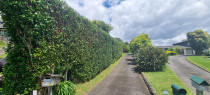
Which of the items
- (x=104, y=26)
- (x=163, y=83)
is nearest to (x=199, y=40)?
(x=104, y=26)

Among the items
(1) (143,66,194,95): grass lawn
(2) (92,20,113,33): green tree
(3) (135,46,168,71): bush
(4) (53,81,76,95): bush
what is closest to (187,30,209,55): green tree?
(2) (92,20,113,33): green tree

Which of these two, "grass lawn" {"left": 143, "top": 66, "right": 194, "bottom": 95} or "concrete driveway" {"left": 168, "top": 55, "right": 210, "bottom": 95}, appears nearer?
"grass lawn" {"left": 143, "top": 66, "right": 194, "bottom": 95}

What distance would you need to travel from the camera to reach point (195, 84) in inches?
109

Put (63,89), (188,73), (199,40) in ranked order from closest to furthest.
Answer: (63,89)
(188,73)
(199,40)

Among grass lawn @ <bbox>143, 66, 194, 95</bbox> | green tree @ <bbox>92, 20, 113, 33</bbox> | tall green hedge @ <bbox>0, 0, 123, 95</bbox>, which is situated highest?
green tree @ <bbox>92, 20, 113, 33</bbox>

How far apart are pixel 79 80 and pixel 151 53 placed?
23.7ft

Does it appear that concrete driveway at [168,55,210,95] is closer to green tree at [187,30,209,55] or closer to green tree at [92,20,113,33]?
green tree at [187,30,209,55]

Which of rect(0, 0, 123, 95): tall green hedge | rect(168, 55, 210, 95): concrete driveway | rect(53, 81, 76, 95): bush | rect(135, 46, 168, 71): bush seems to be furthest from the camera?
rect(135, 46, 168, 71): bush

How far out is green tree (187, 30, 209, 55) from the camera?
2575 cm

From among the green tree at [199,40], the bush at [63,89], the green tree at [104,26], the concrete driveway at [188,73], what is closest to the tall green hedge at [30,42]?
the bush at [63,89]

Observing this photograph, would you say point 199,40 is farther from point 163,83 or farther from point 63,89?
point 63,89

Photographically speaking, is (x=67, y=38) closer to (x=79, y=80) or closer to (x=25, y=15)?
(x=25, y=15)

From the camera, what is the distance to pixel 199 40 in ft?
84.3

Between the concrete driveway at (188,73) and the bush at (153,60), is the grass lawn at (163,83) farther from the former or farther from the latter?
the bush at (153,60)
